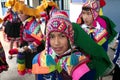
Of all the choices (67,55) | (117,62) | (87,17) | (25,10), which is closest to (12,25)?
(25,10)

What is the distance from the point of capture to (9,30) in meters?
3.52

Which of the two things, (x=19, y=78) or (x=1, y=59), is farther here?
(x=19, y=78)

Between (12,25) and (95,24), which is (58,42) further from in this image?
(12,25)

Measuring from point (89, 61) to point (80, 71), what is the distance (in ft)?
0.35

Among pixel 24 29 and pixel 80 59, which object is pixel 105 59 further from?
pixel 24 29

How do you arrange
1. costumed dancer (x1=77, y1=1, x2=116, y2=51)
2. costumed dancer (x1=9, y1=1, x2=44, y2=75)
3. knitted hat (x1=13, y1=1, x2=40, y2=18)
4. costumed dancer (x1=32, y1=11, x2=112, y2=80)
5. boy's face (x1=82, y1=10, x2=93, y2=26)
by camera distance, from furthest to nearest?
knitted hat (x1=13, y1=1, x2=40, y2=18) < costumed dancer (x1=9, y1=1, x2=44, y2=75) < boy's face (x1=82, y1=10, x2=93, y2=26) < costumed dancer (x1=77, y1=1, x2=116, y2=51) < costumed dancer (x1=32, y1=11, x2=112, y2=80)

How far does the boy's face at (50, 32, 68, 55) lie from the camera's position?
4.08 ft

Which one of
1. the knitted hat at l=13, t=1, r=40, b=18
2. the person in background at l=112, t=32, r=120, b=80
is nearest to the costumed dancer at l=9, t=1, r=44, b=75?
the knitted hat at l=13, t=1, r=40, b=18

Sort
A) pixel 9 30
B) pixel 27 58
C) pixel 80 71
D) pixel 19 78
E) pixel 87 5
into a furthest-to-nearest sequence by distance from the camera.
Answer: pixel 9 30 < pixel 19 78 < pixel 27 58 < pixel 87 5 < pixel 80 71

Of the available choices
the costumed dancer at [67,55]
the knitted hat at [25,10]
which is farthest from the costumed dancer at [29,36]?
the costumed dancer at [67,55]

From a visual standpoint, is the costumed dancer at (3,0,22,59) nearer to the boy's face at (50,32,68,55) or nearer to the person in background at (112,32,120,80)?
the person in background at (112,32,120,80)

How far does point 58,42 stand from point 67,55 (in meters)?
0.10

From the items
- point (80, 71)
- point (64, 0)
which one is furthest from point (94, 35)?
point (64, 0)

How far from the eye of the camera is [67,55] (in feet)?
4.17
